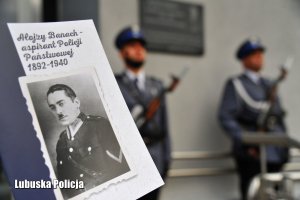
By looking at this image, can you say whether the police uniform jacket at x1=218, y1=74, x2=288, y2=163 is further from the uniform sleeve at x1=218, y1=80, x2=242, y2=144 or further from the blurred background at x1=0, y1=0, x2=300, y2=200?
the blurred background at x1=0, y1=0, x2=300, y2=200

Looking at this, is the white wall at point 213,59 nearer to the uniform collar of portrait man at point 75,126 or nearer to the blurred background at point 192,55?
the blurred background at point 192,55

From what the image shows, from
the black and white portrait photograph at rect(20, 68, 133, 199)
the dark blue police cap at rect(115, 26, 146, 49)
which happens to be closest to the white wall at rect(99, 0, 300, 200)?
the dark blue police cap at rect(115, 26, 146, 49)

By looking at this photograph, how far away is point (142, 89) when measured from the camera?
2021 millimetres

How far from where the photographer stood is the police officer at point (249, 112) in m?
2.31

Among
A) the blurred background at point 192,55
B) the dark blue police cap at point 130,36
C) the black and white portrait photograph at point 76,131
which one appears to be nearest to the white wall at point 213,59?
the blurred background at point 192,55

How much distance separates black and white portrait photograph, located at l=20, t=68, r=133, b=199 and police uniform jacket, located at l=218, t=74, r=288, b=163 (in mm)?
1856

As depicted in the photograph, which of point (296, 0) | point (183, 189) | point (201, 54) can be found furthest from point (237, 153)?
point (296, 0)

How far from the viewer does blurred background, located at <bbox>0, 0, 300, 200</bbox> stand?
2486mm

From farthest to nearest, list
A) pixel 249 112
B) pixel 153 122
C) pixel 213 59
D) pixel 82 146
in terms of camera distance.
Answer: pixel 213 59 < pixel 249 112 < pixel 153 122 < pixel 82 146

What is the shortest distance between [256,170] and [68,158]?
201 cm

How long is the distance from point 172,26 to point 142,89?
82 centimetres

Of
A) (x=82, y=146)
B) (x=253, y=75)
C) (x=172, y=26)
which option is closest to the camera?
(x=82, y=146)

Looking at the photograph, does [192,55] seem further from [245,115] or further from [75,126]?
[75,126]

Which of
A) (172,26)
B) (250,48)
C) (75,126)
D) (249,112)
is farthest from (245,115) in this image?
(75,126)
